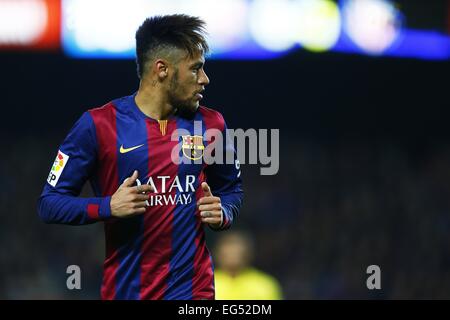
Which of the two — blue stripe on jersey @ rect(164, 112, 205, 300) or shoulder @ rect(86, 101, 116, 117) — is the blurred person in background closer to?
blue stripe on jersey @ rect(164, 112, 205, 300)

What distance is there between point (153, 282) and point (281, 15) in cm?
725

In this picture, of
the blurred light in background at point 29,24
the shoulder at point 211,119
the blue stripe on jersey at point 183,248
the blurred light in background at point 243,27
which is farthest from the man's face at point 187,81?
the blurred light in background at point 29,24

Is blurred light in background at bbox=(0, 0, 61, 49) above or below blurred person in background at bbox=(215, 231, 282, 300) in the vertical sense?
above

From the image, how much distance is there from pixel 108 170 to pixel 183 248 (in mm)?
481

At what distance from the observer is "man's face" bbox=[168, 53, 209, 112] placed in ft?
13.1

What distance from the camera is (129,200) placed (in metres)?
3.69

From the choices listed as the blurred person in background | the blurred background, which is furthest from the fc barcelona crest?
the blurred background

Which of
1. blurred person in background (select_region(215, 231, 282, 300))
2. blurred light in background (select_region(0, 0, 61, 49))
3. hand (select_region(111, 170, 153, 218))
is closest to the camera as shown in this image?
hand (select_region(111, 170, 153, 218))

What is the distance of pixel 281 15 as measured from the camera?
10.7 meters

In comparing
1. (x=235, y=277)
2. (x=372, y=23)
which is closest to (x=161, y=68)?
(x=235, y=277)

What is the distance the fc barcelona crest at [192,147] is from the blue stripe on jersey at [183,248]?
0.10 ft

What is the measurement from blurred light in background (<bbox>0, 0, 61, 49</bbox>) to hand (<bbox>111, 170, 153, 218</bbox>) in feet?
22.3

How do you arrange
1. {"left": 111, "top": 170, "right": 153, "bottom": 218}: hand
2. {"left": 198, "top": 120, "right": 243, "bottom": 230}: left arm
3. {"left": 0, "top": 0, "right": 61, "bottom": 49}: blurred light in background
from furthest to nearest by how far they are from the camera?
{"left": 0, "top": 0, "right": 61, "bottom": 49}: blurred light in background < {"left": 198, "top": 120, "right": 243, "bottom": 230}: left arm < {"left": 111, "top": 170, "right": 153, "bottom": 218}: hand
